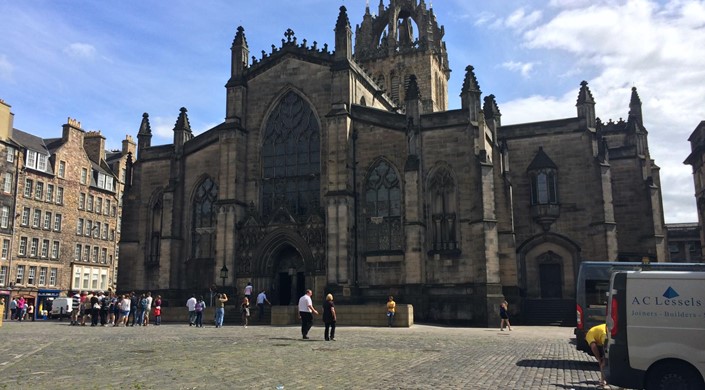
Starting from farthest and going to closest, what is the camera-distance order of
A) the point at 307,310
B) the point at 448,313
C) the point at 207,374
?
the point at 448,313 < the point at 307,310 < the point at 207,374

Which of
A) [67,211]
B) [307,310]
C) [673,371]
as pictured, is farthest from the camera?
[67,211]

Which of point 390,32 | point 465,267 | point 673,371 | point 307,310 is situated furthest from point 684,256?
point 673,371

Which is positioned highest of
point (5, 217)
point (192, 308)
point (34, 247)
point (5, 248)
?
point (5, 217)

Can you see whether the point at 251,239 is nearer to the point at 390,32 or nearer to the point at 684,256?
the point at 390,32

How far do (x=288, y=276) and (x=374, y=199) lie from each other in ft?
23.2

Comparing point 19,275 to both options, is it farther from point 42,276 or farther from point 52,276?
point 52,276

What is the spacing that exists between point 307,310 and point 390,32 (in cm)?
4103

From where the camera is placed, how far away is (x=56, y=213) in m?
53.9

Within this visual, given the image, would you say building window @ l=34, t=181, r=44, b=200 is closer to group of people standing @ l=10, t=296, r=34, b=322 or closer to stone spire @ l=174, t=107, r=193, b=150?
group of people standing @ l=10, t=296, r=34, b=322

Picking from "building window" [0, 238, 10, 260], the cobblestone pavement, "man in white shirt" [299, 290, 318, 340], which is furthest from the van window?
"building window" [0, 238, 10, 260]

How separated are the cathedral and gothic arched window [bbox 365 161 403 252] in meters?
0.08

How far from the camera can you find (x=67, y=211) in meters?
55.2

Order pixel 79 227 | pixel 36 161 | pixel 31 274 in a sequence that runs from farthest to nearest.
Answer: pixel 79 227 → pixel 36 161 → pixel 31 274

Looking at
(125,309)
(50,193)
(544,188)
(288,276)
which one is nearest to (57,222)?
(50,193)
